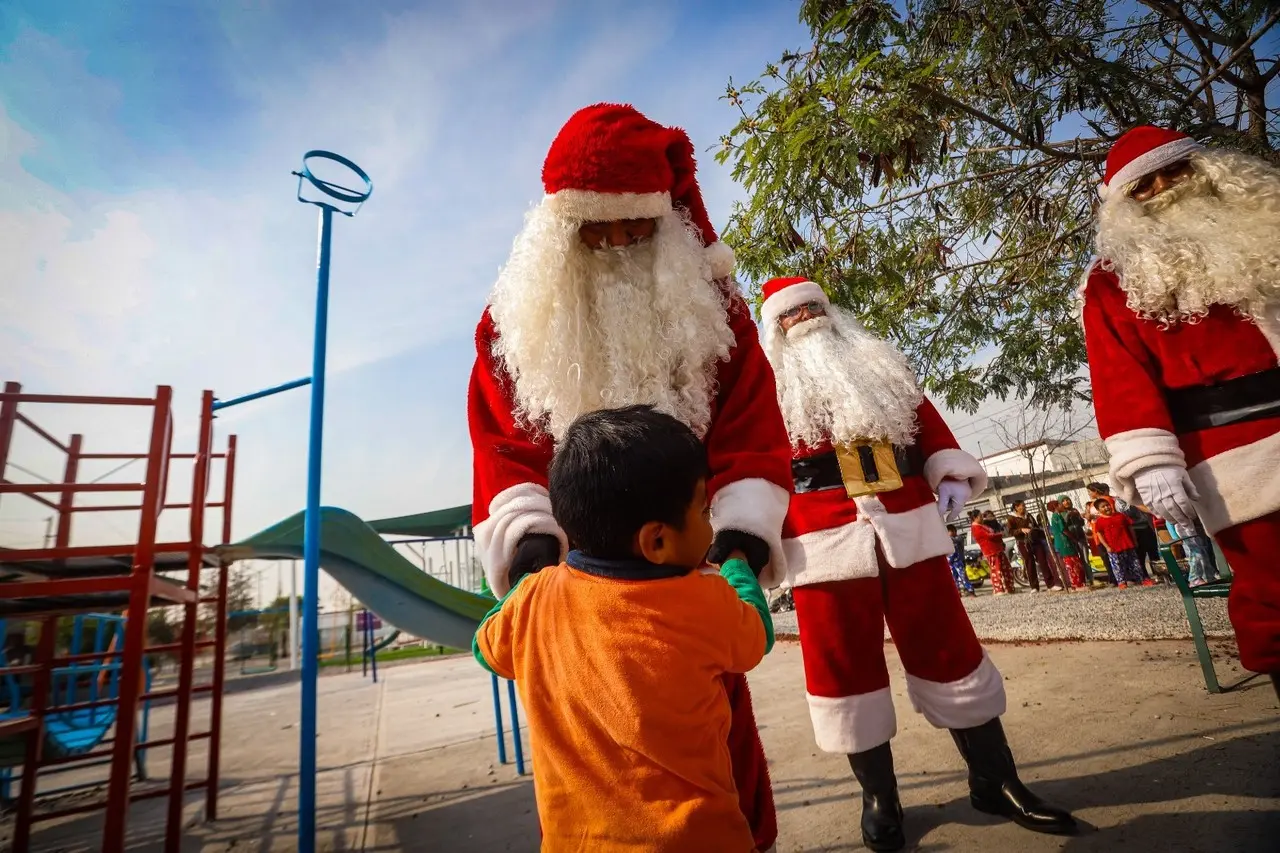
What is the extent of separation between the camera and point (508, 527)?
4.33 ft

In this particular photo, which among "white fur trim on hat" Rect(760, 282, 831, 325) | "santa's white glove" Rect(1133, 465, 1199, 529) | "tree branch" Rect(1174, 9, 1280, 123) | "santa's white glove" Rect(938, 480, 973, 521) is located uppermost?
"tree branch" Rect(1174, 9, 1280, 123)

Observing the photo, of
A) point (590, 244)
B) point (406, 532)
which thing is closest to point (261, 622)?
point (406, 532)

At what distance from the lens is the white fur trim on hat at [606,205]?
1577mm

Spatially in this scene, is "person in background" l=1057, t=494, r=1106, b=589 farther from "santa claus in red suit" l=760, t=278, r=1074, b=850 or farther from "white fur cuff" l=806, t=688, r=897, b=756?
"white fur cuff" l=806, t=688, r=897, b=756

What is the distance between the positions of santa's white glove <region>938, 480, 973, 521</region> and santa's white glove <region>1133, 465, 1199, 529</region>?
0.55 meters

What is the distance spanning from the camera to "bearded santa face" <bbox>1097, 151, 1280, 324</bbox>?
1788 millimetres

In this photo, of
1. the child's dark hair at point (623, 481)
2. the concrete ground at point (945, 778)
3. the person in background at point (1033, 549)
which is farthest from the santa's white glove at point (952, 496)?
the person in background at point (1033, 549)

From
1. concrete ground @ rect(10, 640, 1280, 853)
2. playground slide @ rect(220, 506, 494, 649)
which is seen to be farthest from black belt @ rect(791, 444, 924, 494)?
playground slide @ rect(220, 506, 494, 649)

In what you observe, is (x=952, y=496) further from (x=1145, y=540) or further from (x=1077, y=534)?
(x=1145, y=540)

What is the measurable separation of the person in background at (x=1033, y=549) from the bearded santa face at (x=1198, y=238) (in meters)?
9.45

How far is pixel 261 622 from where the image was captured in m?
25.7

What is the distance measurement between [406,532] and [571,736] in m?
4.01

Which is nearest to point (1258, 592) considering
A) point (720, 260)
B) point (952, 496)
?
point (952, 496)

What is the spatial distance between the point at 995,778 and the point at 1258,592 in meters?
0.92
